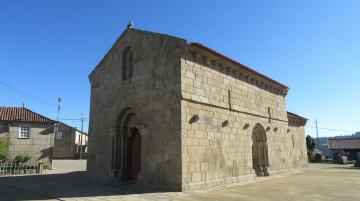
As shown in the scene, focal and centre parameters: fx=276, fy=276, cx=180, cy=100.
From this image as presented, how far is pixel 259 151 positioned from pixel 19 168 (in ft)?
52.5

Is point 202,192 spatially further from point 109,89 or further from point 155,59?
point 109,89

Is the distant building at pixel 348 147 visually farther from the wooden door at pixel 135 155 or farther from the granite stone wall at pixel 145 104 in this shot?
the granite stone wall at pixel 145 104

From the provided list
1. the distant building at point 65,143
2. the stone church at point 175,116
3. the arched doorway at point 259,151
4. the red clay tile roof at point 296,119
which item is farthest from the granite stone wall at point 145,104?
the distant building at point 65,143

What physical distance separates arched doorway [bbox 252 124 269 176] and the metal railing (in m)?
14.7

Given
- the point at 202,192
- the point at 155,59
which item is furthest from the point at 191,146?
the point at 155,59

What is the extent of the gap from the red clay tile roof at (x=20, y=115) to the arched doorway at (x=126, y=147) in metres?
11.9

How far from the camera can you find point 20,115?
2284 cm

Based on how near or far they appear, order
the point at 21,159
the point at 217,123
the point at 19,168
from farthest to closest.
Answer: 1. the point at 21,159
2. the point at 19,168
3. the point at 217,123

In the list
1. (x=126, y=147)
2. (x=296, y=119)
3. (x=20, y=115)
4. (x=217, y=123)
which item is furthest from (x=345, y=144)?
(x=20, y=115)

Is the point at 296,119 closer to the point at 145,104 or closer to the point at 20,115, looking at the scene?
the point at 145,104

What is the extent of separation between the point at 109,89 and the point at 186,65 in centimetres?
530

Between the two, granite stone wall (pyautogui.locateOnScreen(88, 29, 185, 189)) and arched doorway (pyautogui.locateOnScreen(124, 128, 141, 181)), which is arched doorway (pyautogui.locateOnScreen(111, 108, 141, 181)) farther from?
granite stone wall (pyautogui.locateOnScreen(88, 29, 185, 189))

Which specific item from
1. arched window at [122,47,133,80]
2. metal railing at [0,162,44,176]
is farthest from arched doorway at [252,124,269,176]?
metal railing at [0,162,44,176]

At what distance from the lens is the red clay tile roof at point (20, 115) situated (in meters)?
22.1
